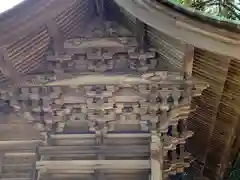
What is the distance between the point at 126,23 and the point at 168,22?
0.77 metres

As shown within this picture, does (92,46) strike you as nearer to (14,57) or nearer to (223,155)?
A: (14,57)

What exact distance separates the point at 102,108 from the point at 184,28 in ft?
3.39

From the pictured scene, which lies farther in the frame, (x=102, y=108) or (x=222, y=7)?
(x=222, y=7)

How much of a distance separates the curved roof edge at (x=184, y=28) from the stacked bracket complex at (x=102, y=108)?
22.8 inches

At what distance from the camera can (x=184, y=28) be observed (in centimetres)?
371

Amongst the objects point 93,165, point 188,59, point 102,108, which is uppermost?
point 188,59

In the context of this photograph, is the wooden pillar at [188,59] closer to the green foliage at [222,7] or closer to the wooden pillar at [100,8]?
the wooden pillar at [100,8]

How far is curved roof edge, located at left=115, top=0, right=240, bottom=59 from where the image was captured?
141 inches

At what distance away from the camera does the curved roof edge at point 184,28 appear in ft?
11.8

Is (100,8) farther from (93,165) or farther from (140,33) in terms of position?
(93,165)

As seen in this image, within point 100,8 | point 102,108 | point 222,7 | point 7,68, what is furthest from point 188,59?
point 222,7

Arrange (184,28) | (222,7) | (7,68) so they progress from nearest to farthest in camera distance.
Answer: (184,28), (7,68), (222,7)

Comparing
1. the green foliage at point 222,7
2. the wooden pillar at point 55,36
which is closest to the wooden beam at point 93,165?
the wooden pillar at point 55,36

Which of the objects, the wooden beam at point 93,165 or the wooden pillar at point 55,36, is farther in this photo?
the wooden beam at point 93,165
